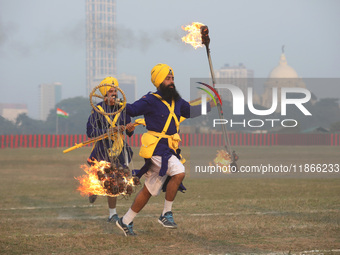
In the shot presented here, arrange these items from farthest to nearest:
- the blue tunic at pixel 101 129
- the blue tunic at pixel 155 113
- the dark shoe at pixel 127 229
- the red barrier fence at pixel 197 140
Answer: the red barrier fence at pixel 197 140
the blue tunic at pixel 101 129
the dark shoe at pixel 127 229
the blue tunic at pixel 155 113

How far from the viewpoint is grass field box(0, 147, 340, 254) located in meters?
9.25

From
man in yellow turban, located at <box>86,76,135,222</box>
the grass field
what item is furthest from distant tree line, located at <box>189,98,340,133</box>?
man in yellow turban, located at <box>86,76,135,222</box>

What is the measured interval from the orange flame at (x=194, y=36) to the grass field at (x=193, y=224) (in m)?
2.95

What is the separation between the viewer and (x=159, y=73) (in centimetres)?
1005

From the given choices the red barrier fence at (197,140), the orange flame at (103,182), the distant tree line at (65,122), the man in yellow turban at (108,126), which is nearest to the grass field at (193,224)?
the orange flame at (103,182)

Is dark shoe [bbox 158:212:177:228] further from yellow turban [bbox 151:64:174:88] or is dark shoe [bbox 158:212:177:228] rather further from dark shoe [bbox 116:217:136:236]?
yellow turban [bbox 151:64:174:88]

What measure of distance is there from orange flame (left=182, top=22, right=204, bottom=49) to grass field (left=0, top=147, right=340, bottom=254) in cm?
295

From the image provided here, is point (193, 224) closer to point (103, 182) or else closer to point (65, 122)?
point (103, 182)

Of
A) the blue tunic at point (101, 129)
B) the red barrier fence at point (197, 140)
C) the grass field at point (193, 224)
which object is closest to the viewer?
the grass field at point (193, 224)

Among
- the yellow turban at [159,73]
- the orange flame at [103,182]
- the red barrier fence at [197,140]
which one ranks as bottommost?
the red barrier fence at [197,140]

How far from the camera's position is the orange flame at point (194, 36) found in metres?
12.4

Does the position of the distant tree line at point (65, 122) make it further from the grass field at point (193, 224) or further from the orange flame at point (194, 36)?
the orange flame at point (194, 36)

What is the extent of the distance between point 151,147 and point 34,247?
6.69 feet

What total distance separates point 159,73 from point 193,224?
2.66m
